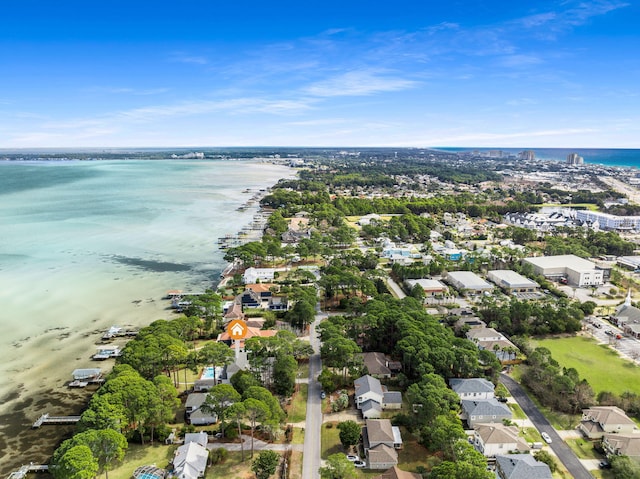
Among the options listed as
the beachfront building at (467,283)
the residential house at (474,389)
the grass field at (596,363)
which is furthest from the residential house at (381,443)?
the beachfront building at (467,283)

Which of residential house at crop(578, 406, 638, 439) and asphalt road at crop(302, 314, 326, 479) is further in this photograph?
residential house at crop(578, 406, 638, 439)

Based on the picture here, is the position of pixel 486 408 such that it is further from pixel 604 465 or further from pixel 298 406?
pixel 298 406

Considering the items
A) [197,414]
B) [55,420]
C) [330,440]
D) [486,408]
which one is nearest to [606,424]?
[486,408]

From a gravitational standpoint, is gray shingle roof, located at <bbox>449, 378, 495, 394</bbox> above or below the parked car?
above

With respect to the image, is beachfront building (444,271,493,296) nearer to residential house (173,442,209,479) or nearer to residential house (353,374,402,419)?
residential house (353,374,402,419)

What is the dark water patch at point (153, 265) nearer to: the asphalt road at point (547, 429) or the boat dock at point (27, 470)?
the boat dock at point (27, 470)

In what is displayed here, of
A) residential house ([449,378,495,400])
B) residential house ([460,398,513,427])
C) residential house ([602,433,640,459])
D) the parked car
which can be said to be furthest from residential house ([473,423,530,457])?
residential house ([602,433,640,459])

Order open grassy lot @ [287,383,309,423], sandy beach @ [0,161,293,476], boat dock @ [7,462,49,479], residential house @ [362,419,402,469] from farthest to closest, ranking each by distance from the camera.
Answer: sandy beach @ [0,161,293,476] → open grassy lot @ [287,383,309,423] → residential house @ [362,419,402,469] → boat dock @ [7,462,49,479]
